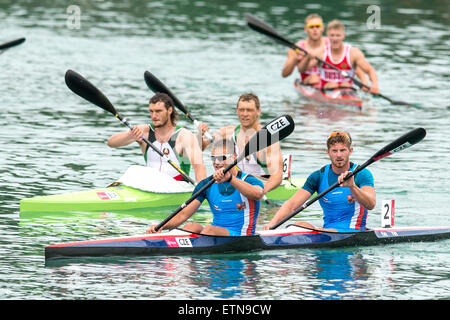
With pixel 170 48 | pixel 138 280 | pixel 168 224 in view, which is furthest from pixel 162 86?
pixel 170 48

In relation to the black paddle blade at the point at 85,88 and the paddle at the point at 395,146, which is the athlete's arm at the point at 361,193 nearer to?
→ the paddle at the point at 395,146

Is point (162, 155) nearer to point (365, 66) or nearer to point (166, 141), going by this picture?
point (166, 141)

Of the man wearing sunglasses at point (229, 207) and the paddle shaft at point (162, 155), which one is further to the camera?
the paddle shaft at point (162, 155)

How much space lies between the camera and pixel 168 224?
508 inches

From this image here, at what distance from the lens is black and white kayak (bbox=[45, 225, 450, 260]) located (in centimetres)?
1232

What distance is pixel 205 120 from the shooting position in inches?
877

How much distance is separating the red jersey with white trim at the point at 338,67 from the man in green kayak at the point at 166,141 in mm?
8698

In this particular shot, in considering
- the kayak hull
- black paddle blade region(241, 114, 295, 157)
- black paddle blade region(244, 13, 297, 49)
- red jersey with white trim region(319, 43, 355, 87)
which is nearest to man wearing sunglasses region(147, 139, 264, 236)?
black paddle blade region(241, 114, 295, 157)

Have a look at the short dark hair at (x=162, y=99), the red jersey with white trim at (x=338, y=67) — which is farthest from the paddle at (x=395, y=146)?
the red jersey with white trim at (x=338, y=67)

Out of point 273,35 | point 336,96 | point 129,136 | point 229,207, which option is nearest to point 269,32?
point 273,35

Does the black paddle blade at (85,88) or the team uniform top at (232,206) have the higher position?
the black paddle blade at (85,88)

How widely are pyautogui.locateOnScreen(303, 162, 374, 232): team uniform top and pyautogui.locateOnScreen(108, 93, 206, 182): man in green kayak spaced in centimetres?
Answer: 209

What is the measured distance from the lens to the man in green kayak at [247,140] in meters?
14.0
